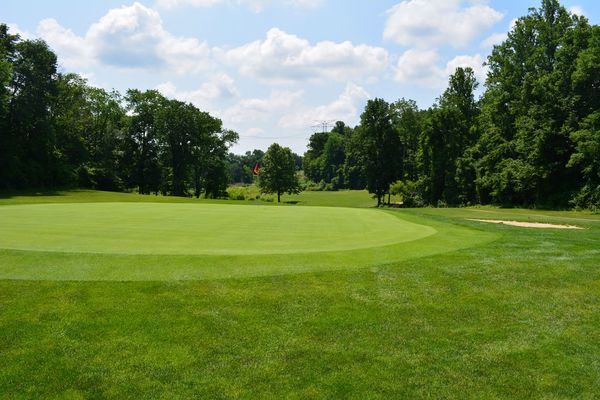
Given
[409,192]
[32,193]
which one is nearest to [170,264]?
[32,193]

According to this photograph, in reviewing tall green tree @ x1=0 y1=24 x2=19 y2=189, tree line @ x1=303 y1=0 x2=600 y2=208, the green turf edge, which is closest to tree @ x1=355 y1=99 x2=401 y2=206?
tree line @ x1=303 y1=0 x2=600 y2=208

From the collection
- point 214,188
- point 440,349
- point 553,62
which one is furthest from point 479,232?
point 214,188

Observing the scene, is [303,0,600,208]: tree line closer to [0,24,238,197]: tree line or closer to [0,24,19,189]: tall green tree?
[0,24,238,197]: tree line

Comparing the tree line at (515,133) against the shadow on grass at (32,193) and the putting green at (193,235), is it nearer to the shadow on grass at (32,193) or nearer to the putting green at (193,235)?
the putting green at (193,235)

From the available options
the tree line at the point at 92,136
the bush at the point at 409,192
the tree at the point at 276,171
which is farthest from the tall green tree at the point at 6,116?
the bush at the point at 409,192

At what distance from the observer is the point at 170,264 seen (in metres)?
9.62

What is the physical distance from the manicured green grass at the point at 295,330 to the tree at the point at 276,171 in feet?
246

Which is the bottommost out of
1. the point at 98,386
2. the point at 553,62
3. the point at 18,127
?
the point at 98,386

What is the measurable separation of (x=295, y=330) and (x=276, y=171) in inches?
3111

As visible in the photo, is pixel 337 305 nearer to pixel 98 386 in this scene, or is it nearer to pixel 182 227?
pixel 98 386

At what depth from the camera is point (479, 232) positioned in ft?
56.1

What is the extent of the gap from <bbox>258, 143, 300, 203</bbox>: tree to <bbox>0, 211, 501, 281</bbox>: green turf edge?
73.9 meters

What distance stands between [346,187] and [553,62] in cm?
8985

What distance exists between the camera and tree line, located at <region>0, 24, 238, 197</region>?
56.9 metres
